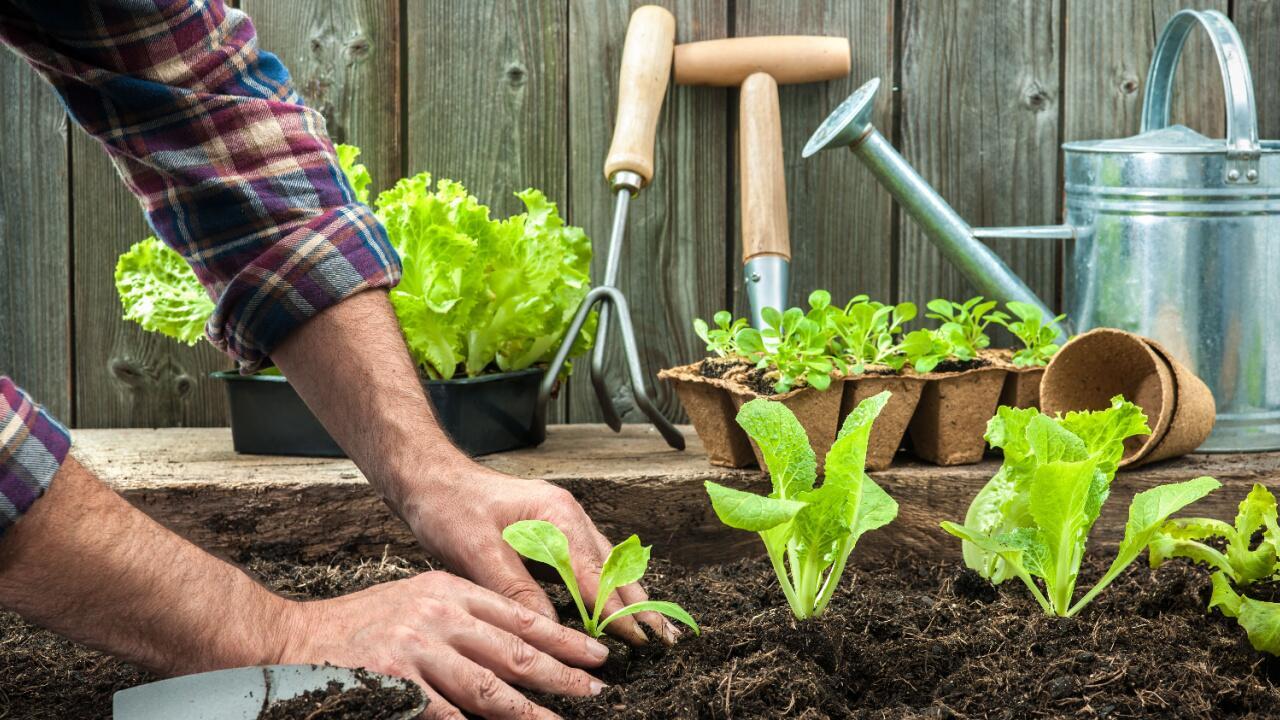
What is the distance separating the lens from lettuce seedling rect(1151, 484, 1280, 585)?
99 centimetres

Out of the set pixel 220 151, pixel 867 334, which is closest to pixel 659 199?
pixel 867 334

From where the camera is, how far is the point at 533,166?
6.03ft

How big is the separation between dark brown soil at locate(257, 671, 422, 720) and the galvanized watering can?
0.99 meters

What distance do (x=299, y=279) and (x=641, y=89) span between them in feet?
2.39

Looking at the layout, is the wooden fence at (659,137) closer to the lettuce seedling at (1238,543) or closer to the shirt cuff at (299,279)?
the shirt cuff at (299,279)

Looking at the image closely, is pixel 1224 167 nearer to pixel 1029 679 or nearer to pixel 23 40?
pixel 1029 679

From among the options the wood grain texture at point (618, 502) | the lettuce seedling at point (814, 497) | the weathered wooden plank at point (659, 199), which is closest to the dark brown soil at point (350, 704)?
the lettuce seedling at point (814, 497)

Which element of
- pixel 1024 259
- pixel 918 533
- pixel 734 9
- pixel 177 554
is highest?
pixel 734 9

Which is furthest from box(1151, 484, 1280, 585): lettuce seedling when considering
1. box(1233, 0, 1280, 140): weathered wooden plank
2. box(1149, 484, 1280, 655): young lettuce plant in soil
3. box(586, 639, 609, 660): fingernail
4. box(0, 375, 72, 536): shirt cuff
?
box(1233, 0, 1280, 140): weathered wooden plank

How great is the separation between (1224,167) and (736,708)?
1.03m

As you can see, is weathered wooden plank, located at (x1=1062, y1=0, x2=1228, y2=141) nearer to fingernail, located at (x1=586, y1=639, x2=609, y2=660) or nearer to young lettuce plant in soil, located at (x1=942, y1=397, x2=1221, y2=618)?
young lettuce plant in soil, located at (x1=942, y1=397, x2=1221, y2=618)

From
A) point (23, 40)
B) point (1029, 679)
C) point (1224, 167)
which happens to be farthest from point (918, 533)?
point (23, 40)

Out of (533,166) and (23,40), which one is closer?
(23,40)

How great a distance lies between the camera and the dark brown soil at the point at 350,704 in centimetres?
75
